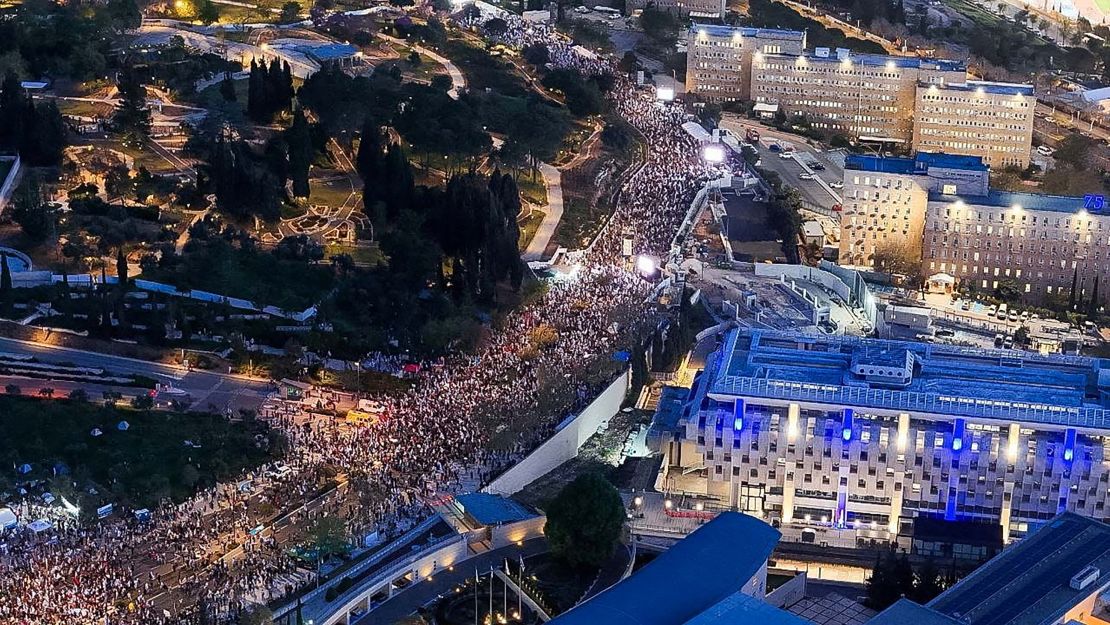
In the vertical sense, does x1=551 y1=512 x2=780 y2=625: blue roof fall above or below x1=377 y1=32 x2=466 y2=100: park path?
below

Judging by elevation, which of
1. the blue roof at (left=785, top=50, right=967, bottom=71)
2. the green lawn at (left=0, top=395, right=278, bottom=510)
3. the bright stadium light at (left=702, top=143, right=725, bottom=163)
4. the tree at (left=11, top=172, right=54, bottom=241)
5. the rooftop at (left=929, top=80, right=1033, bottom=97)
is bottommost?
the bright stadium light at (left=702, top=143, right=725, bottom=163)

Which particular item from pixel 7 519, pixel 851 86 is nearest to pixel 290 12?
pixel 851 86

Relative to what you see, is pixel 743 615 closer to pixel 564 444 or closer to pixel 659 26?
pixel 564 444

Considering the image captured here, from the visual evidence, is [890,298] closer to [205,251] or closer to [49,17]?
[205,251]

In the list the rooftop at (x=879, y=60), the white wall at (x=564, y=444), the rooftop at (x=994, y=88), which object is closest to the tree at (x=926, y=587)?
the white wall at (x=564, y=444)

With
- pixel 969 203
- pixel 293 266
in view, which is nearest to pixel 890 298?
pixel 969 203

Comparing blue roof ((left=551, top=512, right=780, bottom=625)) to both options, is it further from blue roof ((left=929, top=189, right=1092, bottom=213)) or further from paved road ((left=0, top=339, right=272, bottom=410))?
blue roof ((left=929, top=189, right=1092, bottom=213))

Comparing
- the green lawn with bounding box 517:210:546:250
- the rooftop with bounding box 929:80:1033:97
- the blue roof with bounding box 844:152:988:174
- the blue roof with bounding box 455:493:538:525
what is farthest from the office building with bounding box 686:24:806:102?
the blue roof with bounding box 455:493:538:525
